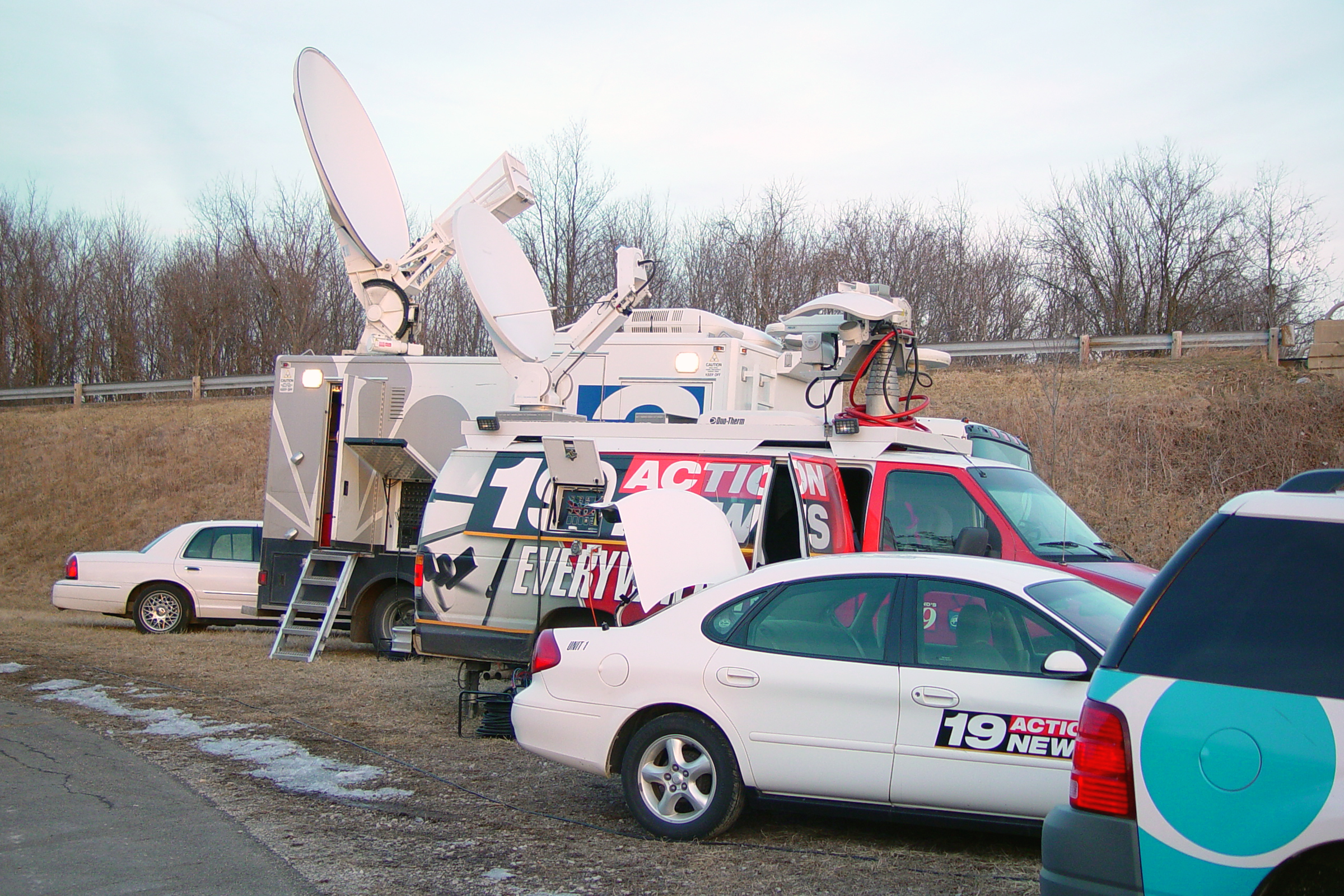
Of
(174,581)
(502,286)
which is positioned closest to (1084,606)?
(502,286)

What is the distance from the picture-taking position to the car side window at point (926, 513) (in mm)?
7953

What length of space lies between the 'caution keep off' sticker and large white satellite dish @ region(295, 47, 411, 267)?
9.77 meters

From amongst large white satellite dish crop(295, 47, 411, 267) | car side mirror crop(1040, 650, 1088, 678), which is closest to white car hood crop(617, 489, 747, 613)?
car side mirror crop(1040, 650, 1088, 678)

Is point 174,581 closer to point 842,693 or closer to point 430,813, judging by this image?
point 430,813

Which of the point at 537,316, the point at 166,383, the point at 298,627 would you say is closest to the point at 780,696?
the point at 537,316

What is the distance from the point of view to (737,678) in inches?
212

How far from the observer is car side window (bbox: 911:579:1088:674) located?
5043 millimetres

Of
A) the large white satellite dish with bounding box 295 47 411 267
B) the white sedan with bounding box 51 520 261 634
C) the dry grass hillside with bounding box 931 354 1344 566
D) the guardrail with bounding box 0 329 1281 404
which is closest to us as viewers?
the large white satellite dish with bounding box 295 47 411 267

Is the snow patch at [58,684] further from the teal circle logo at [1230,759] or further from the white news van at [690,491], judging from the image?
the teal circle logo at [1230,759]

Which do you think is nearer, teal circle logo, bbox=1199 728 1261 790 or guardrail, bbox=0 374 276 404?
teal circle logo, bbox=1199 728 1261 790

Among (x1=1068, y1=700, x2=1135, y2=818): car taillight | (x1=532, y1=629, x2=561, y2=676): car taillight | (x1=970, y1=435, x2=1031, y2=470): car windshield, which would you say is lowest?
(x1=532, y1=629, x2=561, y2=676): car taillight

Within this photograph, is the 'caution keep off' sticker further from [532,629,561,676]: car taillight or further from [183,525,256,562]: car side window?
[183,525,256,562]: car side window

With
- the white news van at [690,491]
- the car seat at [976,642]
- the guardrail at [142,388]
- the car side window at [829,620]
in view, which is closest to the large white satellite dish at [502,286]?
the white news van at [690,491]

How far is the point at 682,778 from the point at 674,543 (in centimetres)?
165
